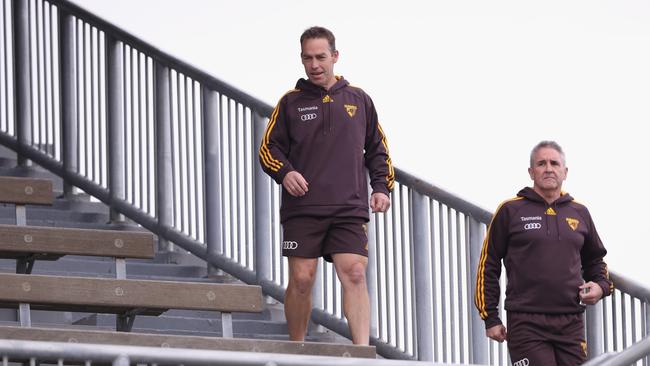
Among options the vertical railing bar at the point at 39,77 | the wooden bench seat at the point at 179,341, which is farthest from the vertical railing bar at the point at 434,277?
the vertical railing bar at the point at 39,77

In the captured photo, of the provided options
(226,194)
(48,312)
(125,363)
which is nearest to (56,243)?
(48,312)

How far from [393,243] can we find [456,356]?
2.47 feet

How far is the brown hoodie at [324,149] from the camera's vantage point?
791 cm

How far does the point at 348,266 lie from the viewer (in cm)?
788

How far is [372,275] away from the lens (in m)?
9.00

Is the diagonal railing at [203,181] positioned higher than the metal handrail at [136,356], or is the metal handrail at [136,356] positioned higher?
the diagonal railing at [203,181]

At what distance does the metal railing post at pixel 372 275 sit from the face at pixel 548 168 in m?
1.49

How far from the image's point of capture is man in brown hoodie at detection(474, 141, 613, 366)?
739 centimetres

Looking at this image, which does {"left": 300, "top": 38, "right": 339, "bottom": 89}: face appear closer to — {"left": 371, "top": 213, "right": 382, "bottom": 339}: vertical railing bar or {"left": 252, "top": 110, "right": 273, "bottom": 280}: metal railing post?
{"left": 371, "top": 213, "right": 382, "bottom": 339}: vertical railing bar

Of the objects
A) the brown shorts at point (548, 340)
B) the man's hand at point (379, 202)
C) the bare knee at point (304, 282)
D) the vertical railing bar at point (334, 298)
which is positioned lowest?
the brown shorts at point (548, 340)

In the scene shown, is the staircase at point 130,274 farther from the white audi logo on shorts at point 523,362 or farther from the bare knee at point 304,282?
the white audi logo on shorts at point 523,362

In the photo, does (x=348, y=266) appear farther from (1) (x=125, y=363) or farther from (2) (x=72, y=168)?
(2) (x=72, y=168)

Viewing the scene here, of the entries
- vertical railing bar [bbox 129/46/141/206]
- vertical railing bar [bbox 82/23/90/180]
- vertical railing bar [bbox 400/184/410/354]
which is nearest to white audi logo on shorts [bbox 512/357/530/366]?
vertical railing bar [bbox 400/184/410/354]

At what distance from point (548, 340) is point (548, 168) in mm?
745
